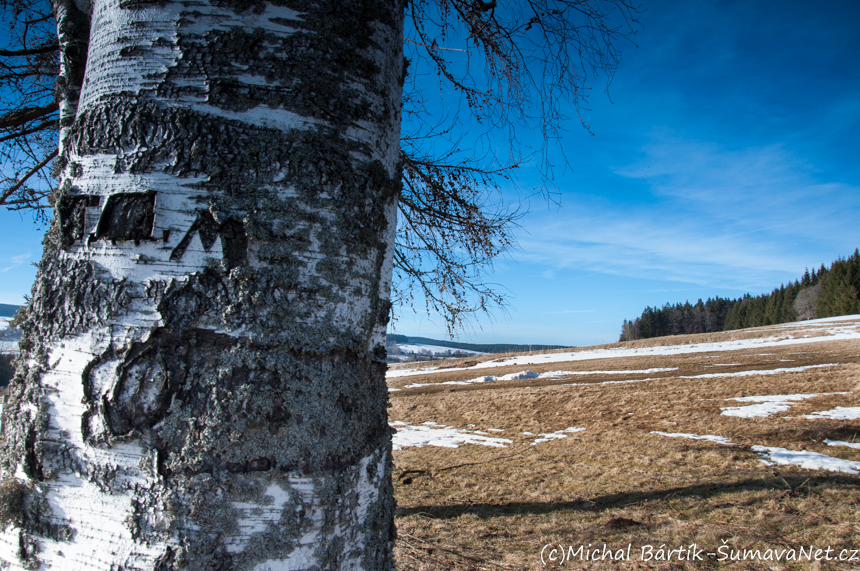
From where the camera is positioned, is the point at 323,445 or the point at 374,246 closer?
the point at 323,445

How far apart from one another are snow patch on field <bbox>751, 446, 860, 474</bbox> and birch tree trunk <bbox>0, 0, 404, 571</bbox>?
19.1 feet

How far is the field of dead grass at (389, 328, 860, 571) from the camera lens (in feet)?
10.3

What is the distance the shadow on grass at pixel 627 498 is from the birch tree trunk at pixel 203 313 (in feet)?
11.5

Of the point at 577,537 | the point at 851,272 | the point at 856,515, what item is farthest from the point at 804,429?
the point at 851,272

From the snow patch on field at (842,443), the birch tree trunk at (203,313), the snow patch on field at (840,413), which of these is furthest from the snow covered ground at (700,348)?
the birch tree trunk at (203,313)

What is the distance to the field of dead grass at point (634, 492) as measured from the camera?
314 centimetres

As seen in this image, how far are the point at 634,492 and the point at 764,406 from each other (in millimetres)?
5505

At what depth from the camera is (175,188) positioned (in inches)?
33.4

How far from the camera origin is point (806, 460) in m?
4.96

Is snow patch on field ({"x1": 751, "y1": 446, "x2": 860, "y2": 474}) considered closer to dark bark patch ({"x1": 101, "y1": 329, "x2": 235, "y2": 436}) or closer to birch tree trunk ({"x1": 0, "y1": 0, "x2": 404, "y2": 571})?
birch tree trunk ({"x1": 0, "y1": 0, "x2": 404, "y2": 571})

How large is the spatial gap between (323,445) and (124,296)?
0.47 metres

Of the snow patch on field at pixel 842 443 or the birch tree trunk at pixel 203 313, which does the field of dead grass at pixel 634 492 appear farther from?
the birch tree trunk at pixel 203 313

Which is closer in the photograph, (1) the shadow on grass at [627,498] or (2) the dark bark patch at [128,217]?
(2) the dark bark patch at [128,217]

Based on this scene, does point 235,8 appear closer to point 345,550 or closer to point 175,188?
point 175,188
